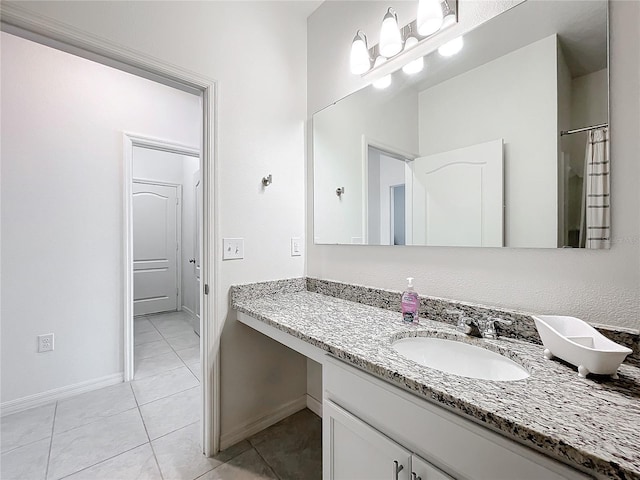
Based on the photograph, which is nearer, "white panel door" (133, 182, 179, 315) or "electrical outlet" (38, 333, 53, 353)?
"electrical outlet" (38, 333, 53, 353)

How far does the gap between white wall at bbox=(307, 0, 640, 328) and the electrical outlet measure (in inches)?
86.8

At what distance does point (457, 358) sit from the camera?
41.5 inches

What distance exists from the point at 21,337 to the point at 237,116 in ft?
6.85

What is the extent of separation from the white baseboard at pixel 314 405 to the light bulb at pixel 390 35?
6.94 feet

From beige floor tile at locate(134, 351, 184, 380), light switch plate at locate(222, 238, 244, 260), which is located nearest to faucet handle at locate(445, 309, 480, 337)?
light switch plate at locate(222, 238, 244, 260)

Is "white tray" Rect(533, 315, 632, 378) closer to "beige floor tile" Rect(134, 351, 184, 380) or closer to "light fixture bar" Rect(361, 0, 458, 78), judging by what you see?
"light fixture bar" Rect(361, 0, 458, 78)

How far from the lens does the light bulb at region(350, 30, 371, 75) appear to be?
1528 mm

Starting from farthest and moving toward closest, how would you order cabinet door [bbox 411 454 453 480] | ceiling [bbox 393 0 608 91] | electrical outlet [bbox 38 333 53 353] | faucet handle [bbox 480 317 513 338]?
1. electrical outlet [bbox 38 333 53 353]
2. faucet handle [bbox 480 317 513 338]
3. ceiling [bbox 393 0 608 91]
4. cabinet door [bbox 411 454 453 480]

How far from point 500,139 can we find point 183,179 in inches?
170

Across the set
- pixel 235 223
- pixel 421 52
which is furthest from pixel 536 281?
pixel 235 223

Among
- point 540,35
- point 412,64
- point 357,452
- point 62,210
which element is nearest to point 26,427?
point 62,210

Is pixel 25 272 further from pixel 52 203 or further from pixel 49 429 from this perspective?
pixel 49 429

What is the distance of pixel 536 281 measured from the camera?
1036 mm

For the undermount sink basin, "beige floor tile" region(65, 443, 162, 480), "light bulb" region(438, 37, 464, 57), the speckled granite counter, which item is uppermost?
"light bulb" region(438, 37, 464, 57)
